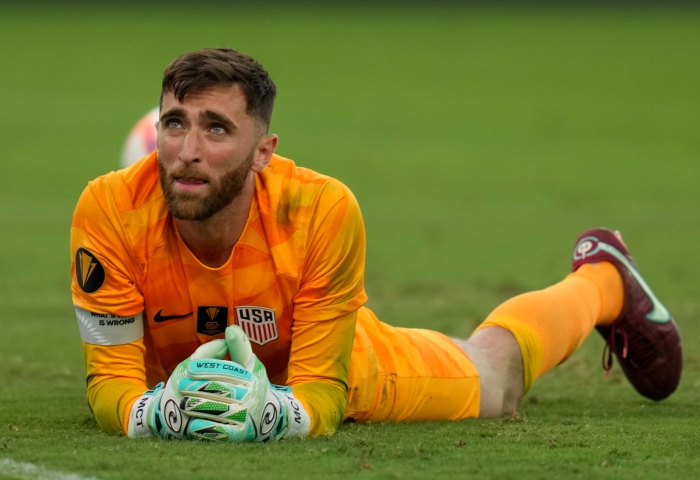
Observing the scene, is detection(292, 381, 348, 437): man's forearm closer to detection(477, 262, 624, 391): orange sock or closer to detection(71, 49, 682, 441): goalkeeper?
detection(71, 49, 682, 441): goalkeeper

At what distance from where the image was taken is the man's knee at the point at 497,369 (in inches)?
220

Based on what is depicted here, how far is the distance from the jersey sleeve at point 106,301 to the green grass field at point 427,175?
0.57ft

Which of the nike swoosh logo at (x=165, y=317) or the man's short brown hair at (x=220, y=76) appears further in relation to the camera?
the nike swoosh logo at (x=165, y=317)

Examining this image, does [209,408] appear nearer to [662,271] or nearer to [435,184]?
[662,271]

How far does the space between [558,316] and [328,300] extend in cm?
133

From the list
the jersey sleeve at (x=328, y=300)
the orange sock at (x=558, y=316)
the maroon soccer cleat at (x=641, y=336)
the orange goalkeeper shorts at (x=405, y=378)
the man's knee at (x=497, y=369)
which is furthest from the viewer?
the maroon soccer cleat at (x=641, y=336)

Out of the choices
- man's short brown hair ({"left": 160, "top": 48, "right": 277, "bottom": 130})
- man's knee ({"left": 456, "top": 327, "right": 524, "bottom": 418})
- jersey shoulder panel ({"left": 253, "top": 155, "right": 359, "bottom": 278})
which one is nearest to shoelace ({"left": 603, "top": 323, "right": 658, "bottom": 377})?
man's knee ({"left": 456, "top": 327, "right": 524, "bottom": 418})

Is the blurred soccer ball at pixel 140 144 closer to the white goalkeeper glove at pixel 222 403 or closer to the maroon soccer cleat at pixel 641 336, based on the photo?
the maroon soccer cleat at pixel 641 336

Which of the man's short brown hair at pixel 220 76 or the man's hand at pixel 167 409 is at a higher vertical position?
the man's short brown hair at pixel 220 76

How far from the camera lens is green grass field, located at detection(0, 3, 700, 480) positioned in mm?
4547

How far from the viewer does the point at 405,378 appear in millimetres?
5414

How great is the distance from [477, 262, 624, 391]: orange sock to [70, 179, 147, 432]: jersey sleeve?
172cm

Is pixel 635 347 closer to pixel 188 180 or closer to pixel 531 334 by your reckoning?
pixel 531 334

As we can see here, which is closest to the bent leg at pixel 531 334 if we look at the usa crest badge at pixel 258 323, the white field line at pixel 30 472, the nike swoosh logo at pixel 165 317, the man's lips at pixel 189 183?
the usa crest badge at pixel 258 323
